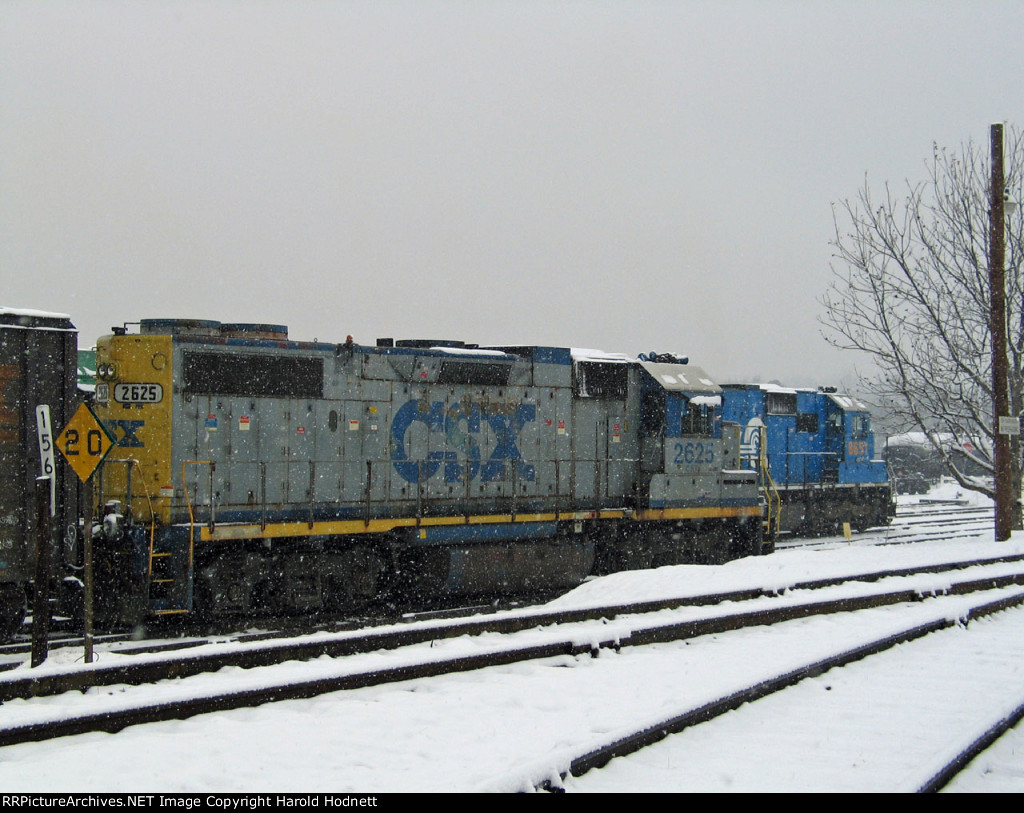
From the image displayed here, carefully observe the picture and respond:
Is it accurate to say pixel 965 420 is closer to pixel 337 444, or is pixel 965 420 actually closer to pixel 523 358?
pixel 523 358

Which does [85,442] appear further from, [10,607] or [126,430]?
[126,430]

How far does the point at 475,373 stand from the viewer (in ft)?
48.5

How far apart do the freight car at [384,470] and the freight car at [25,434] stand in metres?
0.94

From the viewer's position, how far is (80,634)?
11.2 m

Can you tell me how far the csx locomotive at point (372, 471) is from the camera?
11734 mm

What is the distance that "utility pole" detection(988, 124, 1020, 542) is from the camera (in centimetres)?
1870

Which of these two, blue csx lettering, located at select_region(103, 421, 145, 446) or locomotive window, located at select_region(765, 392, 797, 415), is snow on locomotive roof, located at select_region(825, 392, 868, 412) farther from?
blue csx lettering, located at select_region(103, 421, 145, 446)

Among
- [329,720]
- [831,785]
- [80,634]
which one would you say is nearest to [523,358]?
[80,634]

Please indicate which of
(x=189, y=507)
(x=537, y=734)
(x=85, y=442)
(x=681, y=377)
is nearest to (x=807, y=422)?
(x=681, y=377)

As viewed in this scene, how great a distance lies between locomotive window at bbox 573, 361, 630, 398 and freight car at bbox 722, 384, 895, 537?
21.9ft

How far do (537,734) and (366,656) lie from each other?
2.58 m

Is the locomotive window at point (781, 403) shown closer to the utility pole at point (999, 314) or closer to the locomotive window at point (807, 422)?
the locomotive window at point (807, 422)

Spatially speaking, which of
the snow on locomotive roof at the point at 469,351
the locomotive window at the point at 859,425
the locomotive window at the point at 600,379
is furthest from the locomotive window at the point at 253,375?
the locomotive window at the point at 859,425

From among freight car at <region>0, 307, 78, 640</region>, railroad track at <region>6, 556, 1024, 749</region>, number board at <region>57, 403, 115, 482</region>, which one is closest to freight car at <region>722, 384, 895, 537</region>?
railroad track at <region>6, 556, 1024, 749</region>
